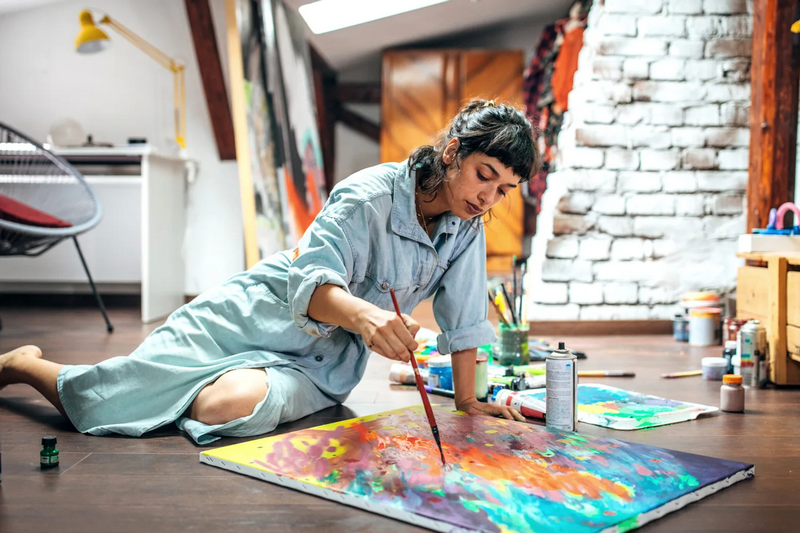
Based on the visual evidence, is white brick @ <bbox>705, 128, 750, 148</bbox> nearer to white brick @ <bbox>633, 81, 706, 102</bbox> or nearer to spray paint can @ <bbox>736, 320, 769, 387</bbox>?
white brick @ <bbox>633, 81, 706, 102</bbox>

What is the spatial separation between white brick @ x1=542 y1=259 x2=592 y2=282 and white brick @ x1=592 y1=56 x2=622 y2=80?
88 cm

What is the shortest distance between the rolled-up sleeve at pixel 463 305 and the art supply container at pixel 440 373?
366 millimetres

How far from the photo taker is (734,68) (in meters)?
3.48

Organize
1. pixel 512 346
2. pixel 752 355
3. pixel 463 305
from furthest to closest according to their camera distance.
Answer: pixel 512 346 < pixel 752 355 < pixel 463 305

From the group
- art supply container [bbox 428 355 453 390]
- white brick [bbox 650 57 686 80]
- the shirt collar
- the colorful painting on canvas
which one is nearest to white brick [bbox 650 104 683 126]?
white brick [bbox 650 57 686 80]

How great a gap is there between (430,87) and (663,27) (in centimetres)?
230

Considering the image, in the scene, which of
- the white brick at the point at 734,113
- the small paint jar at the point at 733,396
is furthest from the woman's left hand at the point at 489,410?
the white brick at the point at 734,113

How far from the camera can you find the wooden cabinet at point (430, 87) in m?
5.50

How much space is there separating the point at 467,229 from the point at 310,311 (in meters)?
0.47

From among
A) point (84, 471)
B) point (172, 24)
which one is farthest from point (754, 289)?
point (172, 24)

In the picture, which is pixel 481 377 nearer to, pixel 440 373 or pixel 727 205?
pixel 440 373

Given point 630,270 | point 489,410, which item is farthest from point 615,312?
point 489,410

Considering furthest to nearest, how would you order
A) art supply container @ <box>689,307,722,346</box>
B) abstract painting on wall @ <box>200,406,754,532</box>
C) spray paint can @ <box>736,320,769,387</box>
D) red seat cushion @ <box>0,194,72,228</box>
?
art supply container @ <box>689,307,722,346</box> → red seat cushion @ <box>0,194,72,228</box> → spray paint can @ <box>736,320,769,387</box> → abstract painting on wall @ <box>200,406,754,532</box>

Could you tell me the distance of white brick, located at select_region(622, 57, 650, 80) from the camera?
11.5ft
